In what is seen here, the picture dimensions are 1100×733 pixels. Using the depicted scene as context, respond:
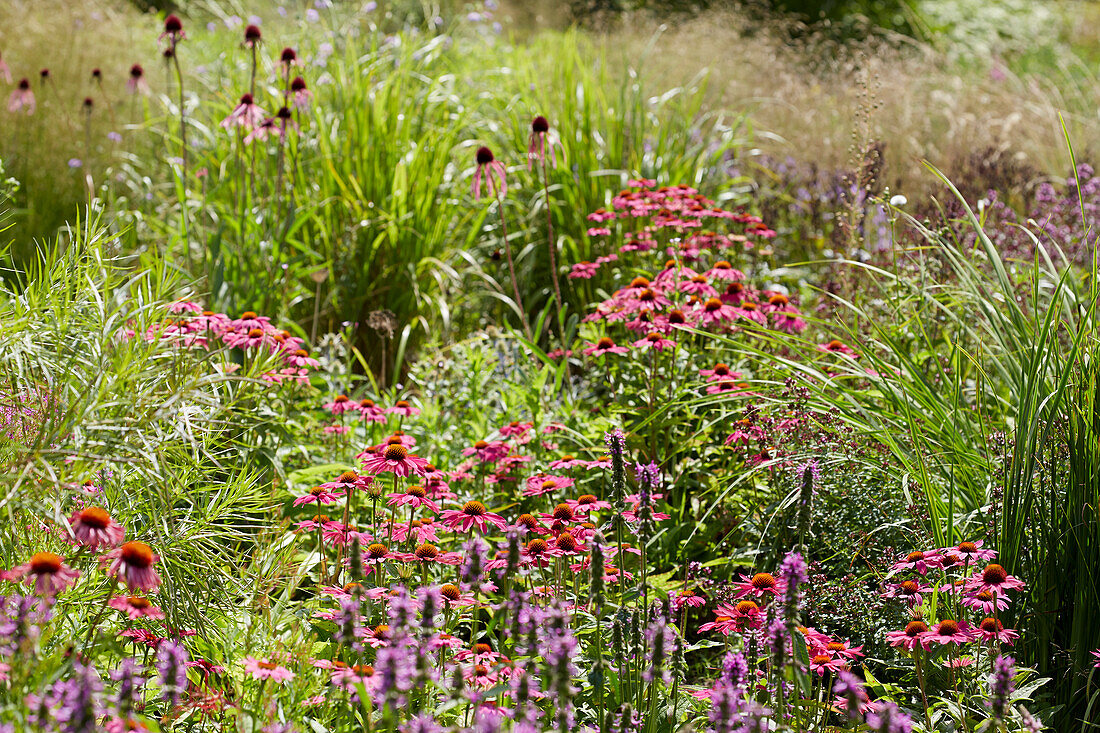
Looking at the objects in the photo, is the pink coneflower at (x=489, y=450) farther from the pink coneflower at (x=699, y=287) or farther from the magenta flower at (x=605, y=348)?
the pink coneflower at (x=699, y=287)

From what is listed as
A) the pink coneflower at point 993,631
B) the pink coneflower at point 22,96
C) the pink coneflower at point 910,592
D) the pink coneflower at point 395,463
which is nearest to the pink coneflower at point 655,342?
the pink coneflower at point 395,463

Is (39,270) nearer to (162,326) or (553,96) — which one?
(162,326)

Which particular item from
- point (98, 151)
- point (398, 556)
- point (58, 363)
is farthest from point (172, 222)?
point (398, 556)

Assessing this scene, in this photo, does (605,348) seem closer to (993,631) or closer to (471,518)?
(471,518)

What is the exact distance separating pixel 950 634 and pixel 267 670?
1.16m

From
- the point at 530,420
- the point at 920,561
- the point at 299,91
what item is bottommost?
the point at 530,420

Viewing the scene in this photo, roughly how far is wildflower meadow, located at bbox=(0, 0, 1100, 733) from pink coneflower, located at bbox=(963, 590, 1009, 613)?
0.04 m

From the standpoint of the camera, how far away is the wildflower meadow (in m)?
1.56

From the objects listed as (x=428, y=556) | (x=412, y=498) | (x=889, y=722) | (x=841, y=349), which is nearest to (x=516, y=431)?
(x=412, y=498)

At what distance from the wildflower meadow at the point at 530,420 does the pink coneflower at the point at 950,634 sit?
12 mm

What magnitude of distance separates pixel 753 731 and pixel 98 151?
4.53 meters

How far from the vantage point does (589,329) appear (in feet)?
11.1

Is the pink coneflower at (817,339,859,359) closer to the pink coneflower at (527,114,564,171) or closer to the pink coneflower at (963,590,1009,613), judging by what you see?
the pink coneflower at (963,590,1009,613)

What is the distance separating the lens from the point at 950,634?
163 centimetres
